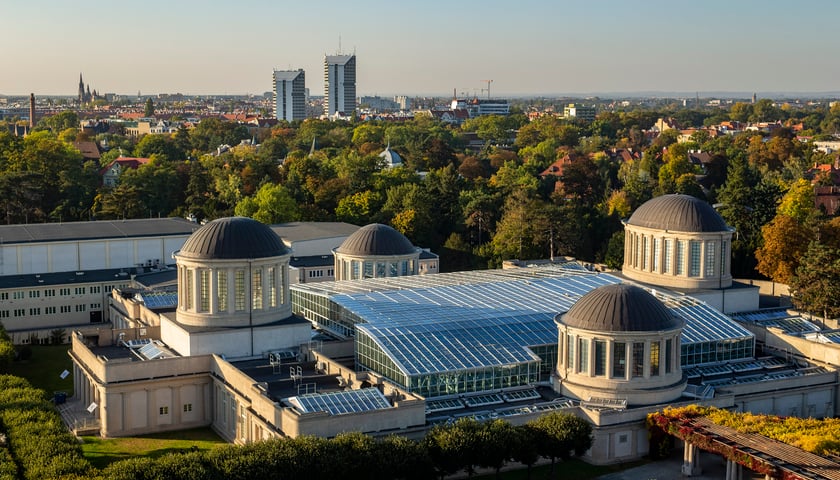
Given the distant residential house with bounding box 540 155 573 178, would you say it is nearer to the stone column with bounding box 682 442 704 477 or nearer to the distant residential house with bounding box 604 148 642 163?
the distant residential house with bounding box 604 148 642 163

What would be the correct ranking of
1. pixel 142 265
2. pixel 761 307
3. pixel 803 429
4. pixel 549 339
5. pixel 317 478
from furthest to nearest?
pixel 142 265 < pixel 761 307 < pixel 549 339 < pixel 803 429 < pixel 317 478

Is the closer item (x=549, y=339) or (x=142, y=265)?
(x=549, y=339)

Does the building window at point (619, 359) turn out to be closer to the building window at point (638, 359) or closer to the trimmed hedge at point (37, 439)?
the building window at point (638, 359)

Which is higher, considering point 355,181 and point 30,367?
point 355,181

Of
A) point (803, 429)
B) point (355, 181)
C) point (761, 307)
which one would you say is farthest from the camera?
point (355, 181)

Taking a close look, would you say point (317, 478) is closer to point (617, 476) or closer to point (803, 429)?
point (617, 476)

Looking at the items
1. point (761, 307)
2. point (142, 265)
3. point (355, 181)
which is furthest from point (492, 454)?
point (355, 181)

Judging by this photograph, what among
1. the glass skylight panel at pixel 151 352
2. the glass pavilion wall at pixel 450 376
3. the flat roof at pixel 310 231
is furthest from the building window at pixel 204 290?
the flat roof at pixel 310 231
